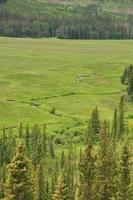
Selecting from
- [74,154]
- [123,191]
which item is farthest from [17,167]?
[74,154]

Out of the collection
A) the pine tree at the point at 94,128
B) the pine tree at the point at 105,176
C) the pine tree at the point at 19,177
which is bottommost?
the pine tree at the point at 94,128

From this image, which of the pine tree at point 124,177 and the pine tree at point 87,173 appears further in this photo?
the pine tree at point 124,177

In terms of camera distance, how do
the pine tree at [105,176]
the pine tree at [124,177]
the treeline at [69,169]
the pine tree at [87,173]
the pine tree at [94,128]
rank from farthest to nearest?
the pine tree at [94,128]
the pine tree at [105,176]
the pine tree at [124,177]
the pine tree at [87,173]
the treeline at [69,169]

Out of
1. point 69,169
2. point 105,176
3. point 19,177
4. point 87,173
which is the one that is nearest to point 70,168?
point 69,169

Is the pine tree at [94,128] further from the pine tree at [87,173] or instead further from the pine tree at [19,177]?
the pine tree at [19,177]

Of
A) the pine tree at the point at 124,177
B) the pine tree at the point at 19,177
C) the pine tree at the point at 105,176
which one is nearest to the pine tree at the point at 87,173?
the pine tree at the point at 105,176

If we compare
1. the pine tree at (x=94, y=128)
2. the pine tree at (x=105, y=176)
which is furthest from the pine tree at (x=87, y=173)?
the pine tree at (x=94, y=128)

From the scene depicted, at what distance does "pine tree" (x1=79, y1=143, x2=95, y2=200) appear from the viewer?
209 feet

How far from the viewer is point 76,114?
513 ft

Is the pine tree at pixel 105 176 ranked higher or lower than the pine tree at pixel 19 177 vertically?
lower

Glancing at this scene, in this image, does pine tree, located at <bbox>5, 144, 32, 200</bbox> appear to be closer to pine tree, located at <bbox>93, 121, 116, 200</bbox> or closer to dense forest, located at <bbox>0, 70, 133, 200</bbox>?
dense forest, located at <bbox>0, 70, 133, 200</bbox>

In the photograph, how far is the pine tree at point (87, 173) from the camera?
209 feet

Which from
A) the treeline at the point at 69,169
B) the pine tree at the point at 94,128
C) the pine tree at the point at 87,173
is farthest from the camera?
the pine tree at the point at 94,128

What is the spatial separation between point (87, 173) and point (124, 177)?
154 inches
